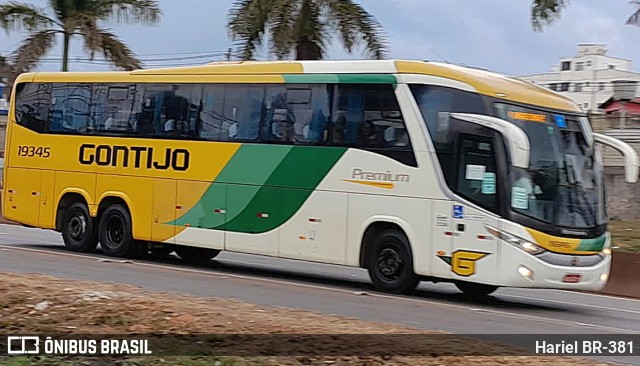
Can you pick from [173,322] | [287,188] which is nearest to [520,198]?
[287,188]

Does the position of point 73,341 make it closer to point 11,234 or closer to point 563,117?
point 563,117

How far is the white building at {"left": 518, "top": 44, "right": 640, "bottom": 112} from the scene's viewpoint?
248ft

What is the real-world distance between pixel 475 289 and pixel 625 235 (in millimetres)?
6613

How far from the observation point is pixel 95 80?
64.9 feet

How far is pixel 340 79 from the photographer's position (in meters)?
16.1

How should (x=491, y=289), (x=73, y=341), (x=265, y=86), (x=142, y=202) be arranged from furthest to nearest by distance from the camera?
(x=142, y=202), (x=265, y=86), (x=491, y=289), (x=73, y=341)

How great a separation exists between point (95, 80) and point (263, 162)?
4692 mm

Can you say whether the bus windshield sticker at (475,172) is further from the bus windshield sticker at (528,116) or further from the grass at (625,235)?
the grass at (625,235)

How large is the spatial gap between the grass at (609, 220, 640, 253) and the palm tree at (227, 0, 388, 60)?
7.27 meters

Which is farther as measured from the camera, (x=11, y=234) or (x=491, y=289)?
(x=11, y=234)

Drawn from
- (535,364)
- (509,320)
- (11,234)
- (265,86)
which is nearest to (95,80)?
(265,86)

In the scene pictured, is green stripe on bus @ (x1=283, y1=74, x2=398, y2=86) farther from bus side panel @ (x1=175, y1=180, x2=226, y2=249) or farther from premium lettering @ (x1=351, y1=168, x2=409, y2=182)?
bus side panel @ (x1=175, y1=180, x2=226, y2=249)

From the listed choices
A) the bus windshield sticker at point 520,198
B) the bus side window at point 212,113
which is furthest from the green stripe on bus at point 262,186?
the bus windshield sticker at point 520,198

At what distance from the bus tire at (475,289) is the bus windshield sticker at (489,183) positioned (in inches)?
73.6
